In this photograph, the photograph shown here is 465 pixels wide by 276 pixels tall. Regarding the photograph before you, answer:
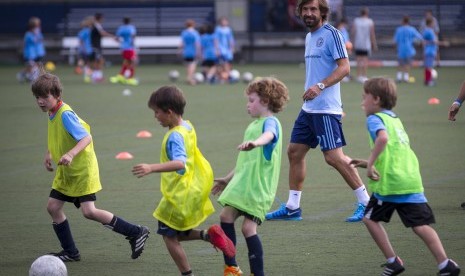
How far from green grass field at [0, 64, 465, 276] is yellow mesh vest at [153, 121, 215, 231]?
0.76 meters

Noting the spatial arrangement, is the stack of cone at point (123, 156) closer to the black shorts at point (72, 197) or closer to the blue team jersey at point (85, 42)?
the black shorts at point (72, 197)

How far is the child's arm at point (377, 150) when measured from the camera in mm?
6980

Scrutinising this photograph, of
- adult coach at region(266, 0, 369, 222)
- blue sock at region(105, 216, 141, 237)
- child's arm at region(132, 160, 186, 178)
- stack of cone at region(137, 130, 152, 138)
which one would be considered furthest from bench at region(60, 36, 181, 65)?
child's arm at region(132, 160, 186, 178)

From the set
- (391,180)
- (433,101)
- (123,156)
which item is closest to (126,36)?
(433,101)

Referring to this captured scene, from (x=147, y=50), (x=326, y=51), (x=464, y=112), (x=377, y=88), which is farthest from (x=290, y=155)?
(x=147, y=50)

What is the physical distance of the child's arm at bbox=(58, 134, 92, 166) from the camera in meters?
7.78

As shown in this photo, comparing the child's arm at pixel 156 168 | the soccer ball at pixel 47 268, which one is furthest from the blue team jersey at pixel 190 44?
the child's arm at pixel 156 168

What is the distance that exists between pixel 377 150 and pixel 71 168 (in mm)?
2623

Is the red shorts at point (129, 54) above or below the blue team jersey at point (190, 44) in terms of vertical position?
below

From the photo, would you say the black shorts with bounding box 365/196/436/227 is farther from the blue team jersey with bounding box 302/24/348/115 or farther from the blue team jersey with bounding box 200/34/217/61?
the blue team jersey with bounding box 200/34/217/61

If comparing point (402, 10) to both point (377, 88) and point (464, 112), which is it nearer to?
point (464, 112)

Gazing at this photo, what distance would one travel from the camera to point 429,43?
99.1 feet

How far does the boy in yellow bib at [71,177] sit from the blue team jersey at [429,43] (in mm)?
21988

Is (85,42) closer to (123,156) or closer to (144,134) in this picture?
(144,134)
